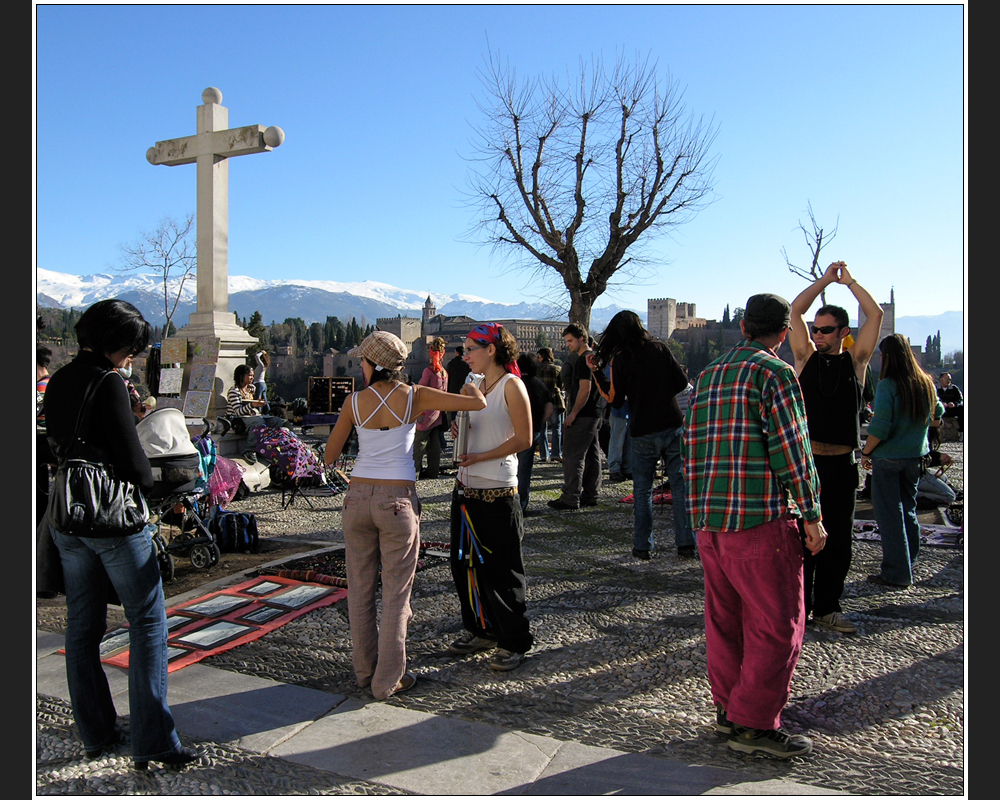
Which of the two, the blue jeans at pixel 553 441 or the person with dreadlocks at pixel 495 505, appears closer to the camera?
the person with dreadlocks at pixel 495 505

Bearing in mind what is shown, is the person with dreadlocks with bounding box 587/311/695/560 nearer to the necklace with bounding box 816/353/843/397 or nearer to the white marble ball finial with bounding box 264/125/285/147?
the necklace with bounding box 816/353/843/397

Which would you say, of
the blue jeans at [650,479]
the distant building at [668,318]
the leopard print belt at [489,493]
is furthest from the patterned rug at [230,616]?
the distant building at [668,318]

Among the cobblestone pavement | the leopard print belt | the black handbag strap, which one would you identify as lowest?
the cobblestone pavement

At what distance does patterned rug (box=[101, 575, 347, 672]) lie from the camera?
3.83 meters

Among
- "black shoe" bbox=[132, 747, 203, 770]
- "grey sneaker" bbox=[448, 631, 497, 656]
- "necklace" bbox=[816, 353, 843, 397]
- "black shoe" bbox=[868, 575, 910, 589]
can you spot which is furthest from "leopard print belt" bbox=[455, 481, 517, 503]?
"black shoe" bbox=[868, 575, 910, 589]

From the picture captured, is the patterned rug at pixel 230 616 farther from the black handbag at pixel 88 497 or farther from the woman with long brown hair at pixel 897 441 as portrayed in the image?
the woman with long brown hair at pixel 897 441

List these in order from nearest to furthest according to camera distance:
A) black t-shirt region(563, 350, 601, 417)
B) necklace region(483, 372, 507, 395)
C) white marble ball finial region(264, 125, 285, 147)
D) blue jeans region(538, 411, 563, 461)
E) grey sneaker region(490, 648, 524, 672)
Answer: grey sneaker region(490, 648, 524, 672), necklace region(483, 372, 507, 395), black t-shirt region(563, 350, 601, 417), white marble ball finial region(264, 125, 285, 147), blue jeans region(538, 411, 563, 461)

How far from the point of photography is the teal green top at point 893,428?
482 centimetres

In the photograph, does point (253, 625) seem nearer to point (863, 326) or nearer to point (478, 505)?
point (478, 505)

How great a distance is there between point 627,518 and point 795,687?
4.04 metres

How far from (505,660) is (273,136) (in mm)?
8820

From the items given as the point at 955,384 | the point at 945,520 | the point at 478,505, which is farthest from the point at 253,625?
the point at 955,384

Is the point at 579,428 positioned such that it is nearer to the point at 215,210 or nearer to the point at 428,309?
the point at 215,210

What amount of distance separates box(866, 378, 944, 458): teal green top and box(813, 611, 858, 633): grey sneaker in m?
1.28
